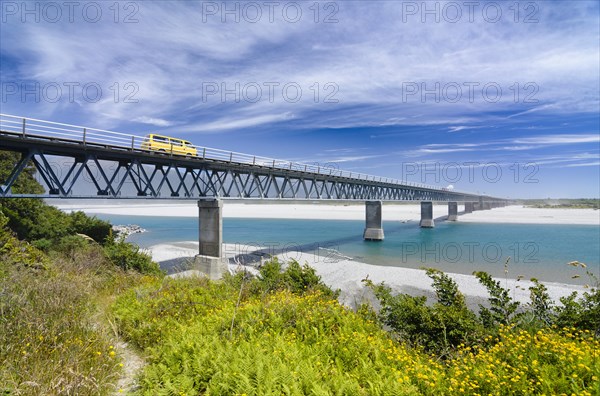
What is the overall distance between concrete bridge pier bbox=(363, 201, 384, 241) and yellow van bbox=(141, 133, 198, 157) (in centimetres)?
3834

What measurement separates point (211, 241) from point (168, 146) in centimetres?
858

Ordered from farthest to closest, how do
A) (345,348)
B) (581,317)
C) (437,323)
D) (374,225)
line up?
(374,225) → (437,323) → (581,317) → (345,348)

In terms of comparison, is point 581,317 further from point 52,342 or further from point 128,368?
point 52,342

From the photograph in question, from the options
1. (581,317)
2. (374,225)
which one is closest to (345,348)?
(581,317)

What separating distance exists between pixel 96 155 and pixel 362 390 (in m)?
21.6

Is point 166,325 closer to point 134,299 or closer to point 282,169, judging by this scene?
point 134,299

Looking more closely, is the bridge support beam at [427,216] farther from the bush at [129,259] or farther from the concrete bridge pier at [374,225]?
the bush at [129,259]

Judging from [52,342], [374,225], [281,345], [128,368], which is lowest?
[374,225]

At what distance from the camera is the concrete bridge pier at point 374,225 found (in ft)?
186

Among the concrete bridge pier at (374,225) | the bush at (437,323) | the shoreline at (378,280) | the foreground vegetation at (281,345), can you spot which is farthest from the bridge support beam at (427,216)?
the foreground vegetation at (281,345)

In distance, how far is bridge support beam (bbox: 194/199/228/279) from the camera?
26.1m

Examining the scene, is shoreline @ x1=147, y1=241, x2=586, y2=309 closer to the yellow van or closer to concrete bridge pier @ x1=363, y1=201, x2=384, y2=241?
the yellow van

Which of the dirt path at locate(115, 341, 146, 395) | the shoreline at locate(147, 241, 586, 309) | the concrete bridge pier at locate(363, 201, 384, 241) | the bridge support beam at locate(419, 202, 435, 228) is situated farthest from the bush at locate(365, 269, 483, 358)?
the bridge support beam at locate(419, 202, 435, 228)

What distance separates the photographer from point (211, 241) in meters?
27.0
